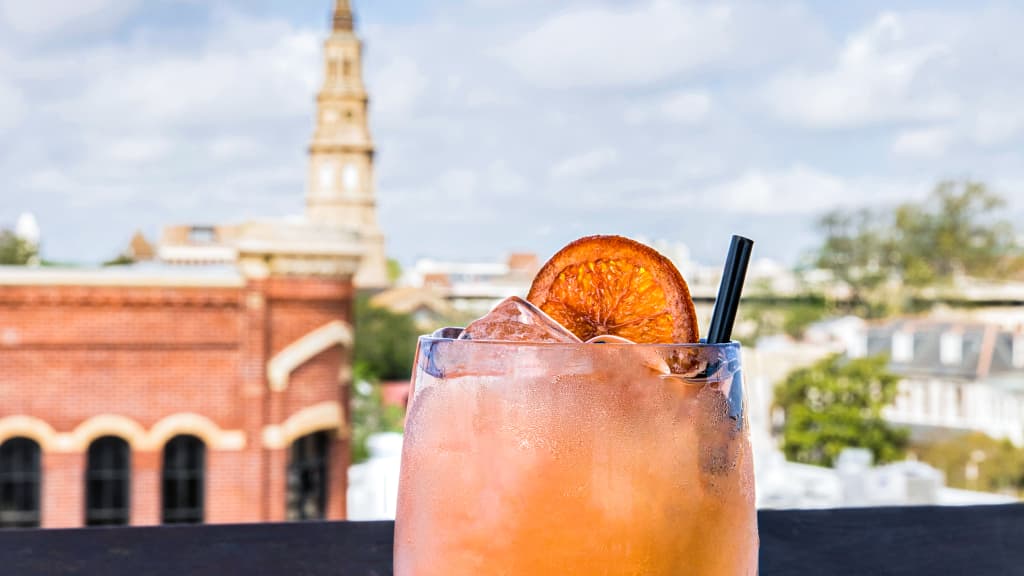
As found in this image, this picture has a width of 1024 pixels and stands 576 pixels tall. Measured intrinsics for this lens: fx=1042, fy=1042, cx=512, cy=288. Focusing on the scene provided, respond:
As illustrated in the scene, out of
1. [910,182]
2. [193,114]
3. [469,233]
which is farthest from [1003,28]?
[193,114]

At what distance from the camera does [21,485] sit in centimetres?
707

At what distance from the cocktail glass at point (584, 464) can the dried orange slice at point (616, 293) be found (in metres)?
0.03

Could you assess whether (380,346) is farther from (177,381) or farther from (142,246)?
(177,381)

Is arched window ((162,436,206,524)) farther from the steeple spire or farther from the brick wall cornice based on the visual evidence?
the steeple spire

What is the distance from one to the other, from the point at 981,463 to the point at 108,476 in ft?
46.3

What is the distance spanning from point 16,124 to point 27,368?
1158 inches

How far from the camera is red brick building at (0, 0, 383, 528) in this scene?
6.67 metres

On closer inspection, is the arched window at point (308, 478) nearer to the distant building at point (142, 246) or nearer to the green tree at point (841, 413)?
the green tree at point (841, 413)

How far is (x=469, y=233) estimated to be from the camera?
31.3 metres

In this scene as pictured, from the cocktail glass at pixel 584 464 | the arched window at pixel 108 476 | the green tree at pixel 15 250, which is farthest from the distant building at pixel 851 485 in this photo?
the green tree at pixel 15 250

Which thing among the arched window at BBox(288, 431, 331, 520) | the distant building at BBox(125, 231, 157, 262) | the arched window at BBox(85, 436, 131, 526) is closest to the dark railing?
the arched window at BBox(85, 436, 131, 526)

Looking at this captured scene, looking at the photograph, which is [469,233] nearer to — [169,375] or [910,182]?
[910,182]

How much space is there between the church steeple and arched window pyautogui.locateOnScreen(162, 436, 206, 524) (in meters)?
29.8

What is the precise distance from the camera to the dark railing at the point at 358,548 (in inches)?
19.3
